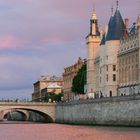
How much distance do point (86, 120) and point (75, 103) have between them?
7.95m

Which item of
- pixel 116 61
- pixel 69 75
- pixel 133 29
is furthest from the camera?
pixel 69 75

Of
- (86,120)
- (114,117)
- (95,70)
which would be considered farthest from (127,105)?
(95,70)

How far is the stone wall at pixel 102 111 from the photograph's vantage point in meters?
87.9

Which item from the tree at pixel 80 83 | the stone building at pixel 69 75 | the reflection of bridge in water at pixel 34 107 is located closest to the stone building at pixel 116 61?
the reflection of bridge in water at pixel 34 107

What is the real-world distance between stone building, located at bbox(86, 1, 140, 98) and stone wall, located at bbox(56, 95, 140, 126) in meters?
7.15

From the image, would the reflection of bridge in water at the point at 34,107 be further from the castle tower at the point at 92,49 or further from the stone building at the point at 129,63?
the stone building at the point at 129,63

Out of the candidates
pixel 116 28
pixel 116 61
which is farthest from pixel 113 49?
pixel 116 28

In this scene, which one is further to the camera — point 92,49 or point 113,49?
point 92,49

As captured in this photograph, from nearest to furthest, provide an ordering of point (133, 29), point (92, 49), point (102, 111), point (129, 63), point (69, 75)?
point (102, 111)
point (129, 63)
point (133, 29)
point (92, 49)
point (69, 75)

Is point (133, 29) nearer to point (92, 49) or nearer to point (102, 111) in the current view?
point (92, 49)

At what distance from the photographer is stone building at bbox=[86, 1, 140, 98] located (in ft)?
356

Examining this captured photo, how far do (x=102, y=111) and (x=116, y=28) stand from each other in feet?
73.7

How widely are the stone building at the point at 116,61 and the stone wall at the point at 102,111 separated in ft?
23.5

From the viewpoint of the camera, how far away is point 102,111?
100375 mm
